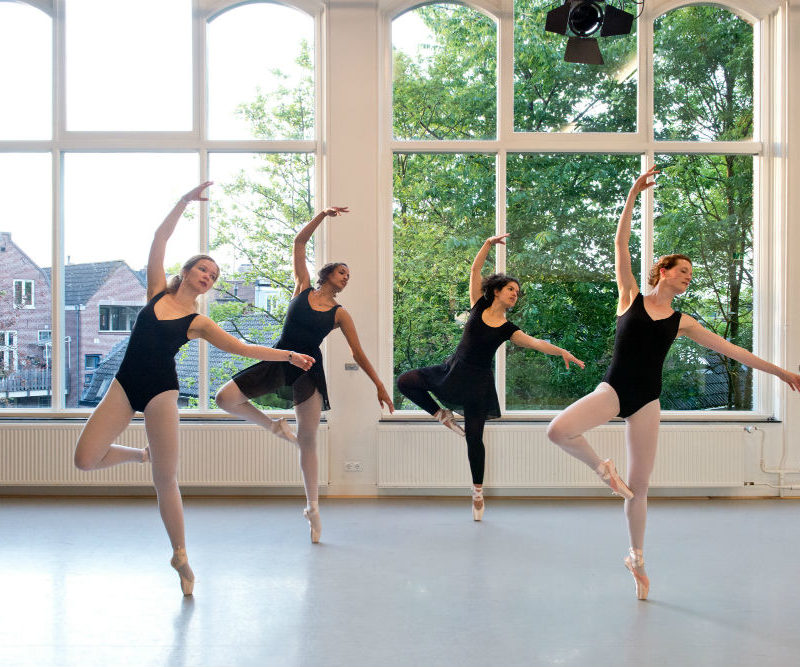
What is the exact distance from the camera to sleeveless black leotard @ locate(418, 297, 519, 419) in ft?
15.3

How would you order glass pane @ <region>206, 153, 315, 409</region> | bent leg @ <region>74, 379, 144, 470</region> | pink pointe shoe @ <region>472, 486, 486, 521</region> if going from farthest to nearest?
glass pane @ <region>206, 153, 315, 409</region> → pink pointe shoe @ <region>472, 486, 486, 521</region> → bent leg @ <region>74, 379, 144, 470</region>

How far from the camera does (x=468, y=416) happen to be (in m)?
4.69

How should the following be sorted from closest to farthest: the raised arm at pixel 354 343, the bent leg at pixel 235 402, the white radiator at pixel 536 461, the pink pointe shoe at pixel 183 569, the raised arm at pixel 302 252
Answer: the pink pointe shoe at pixel 183 569, the bent leg at pixel 235 402, the raised arm at pixel 354 343, the raised arm at pixel 302 252, the white radiator at pixel 536 461

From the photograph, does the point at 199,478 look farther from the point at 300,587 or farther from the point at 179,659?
the point at 179,659

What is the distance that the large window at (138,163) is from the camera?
568 centimetres

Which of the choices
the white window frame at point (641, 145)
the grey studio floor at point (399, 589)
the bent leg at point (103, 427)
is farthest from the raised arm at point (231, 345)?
the white window frame at point (641, 145)

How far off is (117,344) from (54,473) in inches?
42.5

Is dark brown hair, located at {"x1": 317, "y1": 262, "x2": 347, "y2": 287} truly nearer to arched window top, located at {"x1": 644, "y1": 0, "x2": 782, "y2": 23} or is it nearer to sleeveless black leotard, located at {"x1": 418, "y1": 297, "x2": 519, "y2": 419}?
sleeveless black leotard, located at {"x1": 418, "y1": 297, "x2": 519, "y2": 419}

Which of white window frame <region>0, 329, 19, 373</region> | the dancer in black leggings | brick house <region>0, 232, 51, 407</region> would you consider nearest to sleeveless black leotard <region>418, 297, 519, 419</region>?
the dancer in black leggings

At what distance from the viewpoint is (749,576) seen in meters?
3.59

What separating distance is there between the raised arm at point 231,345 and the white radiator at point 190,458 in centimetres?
222

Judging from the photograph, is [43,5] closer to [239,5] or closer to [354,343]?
[239,5]

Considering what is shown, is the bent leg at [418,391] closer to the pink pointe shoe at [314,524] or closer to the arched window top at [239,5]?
the pink pointe shoe at [314,524]

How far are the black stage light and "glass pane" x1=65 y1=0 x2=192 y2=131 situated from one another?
116 inches
